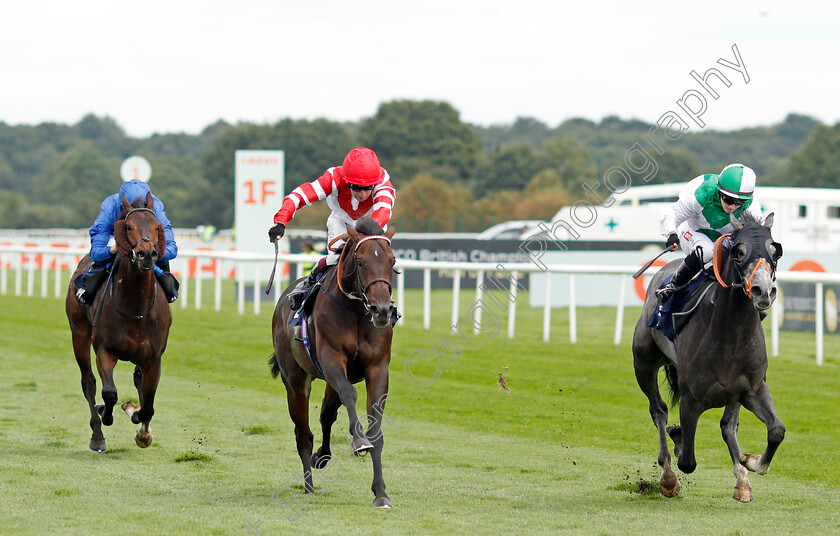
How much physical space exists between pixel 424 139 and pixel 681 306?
5293 cm

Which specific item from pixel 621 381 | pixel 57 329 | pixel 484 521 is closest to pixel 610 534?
pixel 484 521

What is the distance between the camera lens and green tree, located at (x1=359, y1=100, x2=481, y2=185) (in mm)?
57656

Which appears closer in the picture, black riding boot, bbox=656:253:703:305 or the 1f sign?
black riding boot, bbox=656:253:703:305

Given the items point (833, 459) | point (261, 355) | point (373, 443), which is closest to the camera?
point (373, 443)

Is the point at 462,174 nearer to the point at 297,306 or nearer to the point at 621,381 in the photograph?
the point at 621,381

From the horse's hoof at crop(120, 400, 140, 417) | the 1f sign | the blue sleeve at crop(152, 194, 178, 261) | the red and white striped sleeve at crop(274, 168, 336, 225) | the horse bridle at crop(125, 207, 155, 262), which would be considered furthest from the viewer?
the 1f sign

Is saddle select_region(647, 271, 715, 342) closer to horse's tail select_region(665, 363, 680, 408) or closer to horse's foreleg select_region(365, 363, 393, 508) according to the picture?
horse's tail select_region(665, 363, 680, 408)

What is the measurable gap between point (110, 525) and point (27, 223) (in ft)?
172

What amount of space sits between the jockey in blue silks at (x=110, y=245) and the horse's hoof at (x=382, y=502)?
2450 mm

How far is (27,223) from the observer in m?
53.7

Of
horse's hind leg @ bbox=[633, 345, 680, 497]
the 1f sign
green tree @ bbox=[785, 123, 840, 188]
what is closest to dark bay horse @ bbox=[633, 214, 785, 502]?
horse's hind leg @ bbox=[633, 345, 680, 497]

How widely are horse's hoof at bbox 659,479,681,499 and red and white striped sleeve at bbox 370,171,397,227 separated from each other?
2034 mm

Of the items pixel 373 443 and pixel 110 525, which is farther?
pixel 373 443

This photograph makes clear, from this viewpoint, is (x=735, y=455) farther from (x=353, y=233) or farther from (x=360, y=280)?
(x=353, y=233)
